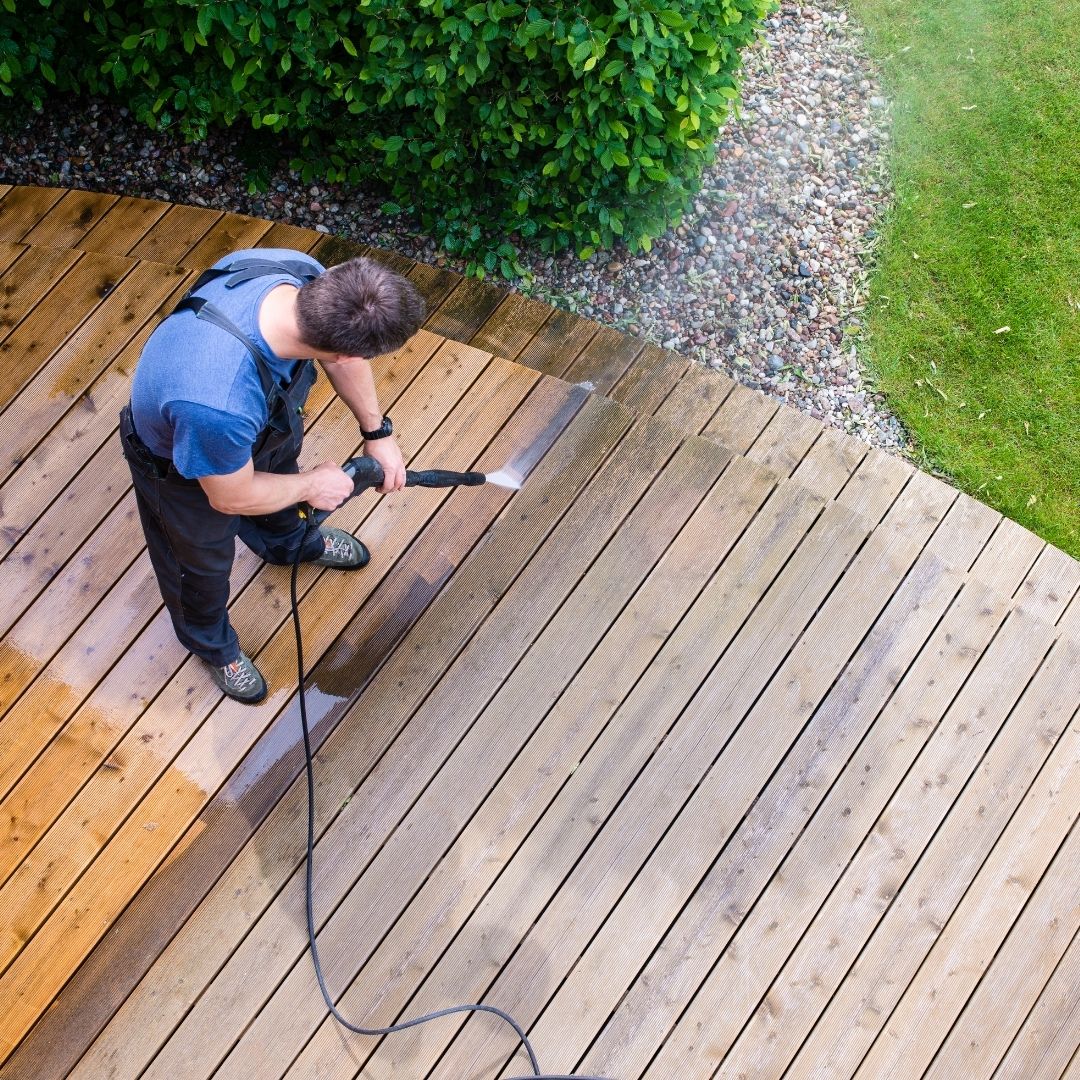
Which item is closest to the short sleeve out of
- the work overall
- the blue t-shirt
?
the blue t-shirt

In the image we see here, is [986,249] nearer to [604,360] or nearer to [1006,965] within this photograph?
[604,360]

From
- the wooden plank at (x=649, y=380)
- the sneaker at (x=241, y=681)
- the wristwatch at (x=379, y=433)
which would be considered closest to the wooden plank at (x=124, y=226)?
the wristwatch at (x=379, y=433)

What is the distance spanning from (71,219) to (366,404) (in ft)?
6.14

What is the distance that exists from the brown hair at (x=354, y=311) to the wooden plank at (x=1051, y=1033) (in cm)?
258

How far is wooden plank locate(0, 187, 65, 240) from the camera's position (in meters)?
3.67

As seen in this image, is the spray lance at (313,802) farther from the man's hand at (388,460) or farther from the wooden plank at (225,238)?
the wooden plank at (225,238)

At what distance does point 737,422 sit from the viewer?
3564 millimetres

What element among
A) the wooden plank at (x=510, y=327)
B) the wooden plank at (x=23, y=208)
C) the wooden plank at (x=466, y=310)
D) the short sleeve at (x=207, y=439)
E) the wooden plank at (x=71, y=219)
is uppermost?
the short sleeve at (x=207, y=439)

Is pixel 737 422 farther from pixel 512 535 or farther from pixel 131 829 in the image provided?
pixel 131 829

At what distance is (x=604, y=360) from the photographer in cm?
357

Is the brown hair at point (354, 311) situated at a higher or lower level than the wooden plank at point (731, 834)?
higher

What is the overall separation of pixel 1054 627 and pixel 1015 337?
143 cm

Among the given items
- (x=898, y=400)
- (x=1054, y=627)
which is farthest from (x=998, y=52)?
(x=1054, y=627)

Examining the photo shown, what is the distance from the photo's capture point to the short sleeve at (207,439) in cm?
204
